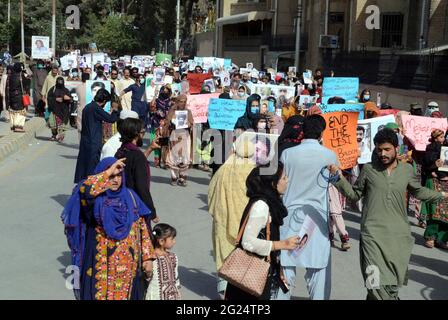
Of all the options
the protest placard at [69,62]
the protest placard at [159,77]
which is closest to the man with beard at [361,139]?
the protest placard at [159,77]

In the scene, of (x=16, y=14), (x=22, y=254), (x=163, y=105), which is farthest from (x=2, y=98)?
(x=16, y=14)

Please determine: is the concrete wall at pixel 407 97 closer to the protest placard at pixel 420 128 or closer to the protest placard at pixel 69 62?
the protest placard at pixel 420 128

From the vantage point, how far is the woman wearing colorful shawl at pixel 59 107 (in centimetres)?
1811

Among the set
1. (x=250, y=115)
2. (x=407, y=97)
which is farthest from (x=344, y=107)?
(x=407, y=97)

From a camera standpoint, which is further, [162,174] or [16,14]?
[16,14]

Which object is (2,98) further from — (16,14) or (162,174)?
(16,14)

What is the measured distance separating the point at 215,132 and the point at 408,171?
26.4 ft

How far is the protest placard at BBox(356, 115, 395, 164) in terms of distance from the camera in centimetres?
1012

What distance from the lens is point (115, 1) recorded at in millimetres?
72188

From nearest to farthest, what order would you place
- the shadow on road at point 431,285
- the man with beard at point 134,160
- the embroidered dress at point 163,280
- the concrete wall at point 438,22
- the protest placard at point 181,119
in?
the embroidered dress at point 163,280, the man with beard at point 134,160, the shadow on road at point 431,285, the protest placard at point 181,119, the concrete wall at point 438,22

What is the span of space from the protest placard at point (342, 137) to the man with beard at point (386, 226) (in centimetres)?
254

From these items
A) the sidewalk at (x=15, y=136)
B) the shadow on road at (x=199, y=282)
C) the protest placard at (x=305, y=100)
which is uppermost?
the protest placard at (x=305, y=100)

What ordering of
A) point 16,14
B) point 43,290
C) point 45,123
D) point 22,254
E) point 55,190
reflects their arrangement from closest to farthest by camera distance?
point 43,290 → point 22,254 → point 55,190 → point 45,123 → point 16,14

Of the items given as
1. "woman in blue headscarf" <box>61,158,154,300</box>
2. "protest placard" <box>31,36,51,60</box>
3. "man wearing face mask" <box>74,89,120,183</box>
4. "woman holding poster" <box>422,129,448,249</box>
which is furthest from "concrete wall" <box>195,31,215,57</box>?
"woman in blue headscarf" <box>61,158,154,300</box>
